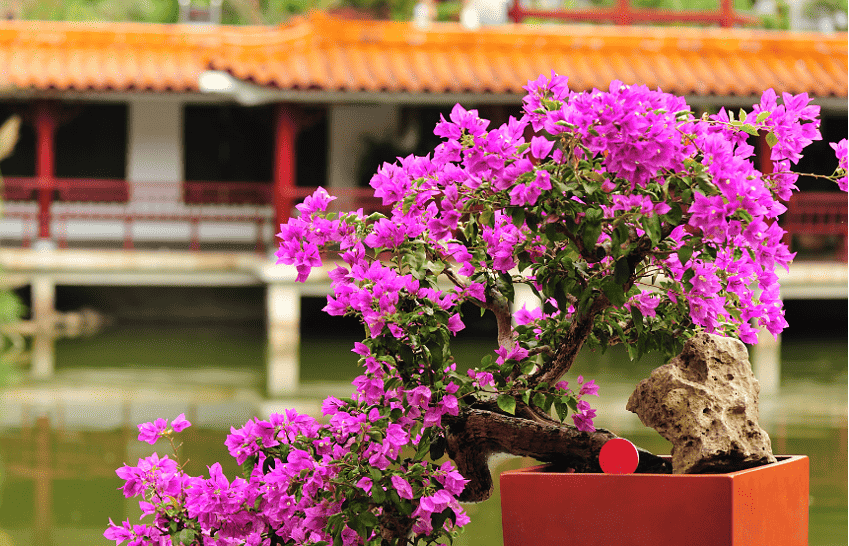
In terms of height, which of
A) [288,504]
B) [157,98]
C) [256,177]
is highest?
[157,98]

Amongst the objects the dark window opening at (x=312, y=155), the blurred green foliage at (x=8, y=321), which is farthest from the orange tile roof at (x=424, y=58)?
the blurred green foliage at (x=8, y=321)

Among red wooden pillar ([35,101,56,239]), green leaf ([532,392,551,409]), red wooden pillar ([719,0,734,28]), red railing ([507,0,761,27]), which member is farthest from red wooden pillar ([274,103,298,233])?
green leaf ([532,392,551,409])

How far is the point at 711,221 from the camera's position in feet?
7.16

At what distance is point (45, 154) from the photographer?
12422 mm

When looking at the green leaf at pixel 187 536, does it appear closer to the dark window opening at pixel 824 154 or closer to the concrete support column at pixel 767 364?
the concrete support column at pixel 767 364

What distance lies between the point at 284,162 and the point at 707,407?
30.6 ft

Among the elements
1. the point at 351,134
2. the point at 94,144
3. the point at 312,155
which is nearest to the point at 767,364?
the point at 351,134

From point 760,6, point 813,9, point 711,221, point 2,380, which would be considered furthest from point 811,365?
point 760,6

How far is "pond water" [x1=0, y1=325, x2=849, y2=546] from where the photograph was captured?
14.1ft

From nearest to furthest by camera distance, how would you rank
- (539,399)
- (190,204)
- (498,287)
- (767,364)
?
(539,399), (498,287), (767,364), (190,204)

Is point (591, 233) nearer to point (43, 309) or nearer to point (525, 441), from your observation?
point (525, 441)

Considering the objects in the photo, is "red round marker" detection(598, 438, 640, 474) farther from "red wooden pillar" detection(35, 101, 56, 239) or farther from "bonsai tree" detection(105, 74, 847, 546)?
"red wooden pillar" detection(35, 101, 56, 239)

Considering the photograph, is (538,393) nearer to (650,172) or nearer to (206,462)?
(650,172)

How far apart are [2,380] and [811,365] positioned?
7.52 m
